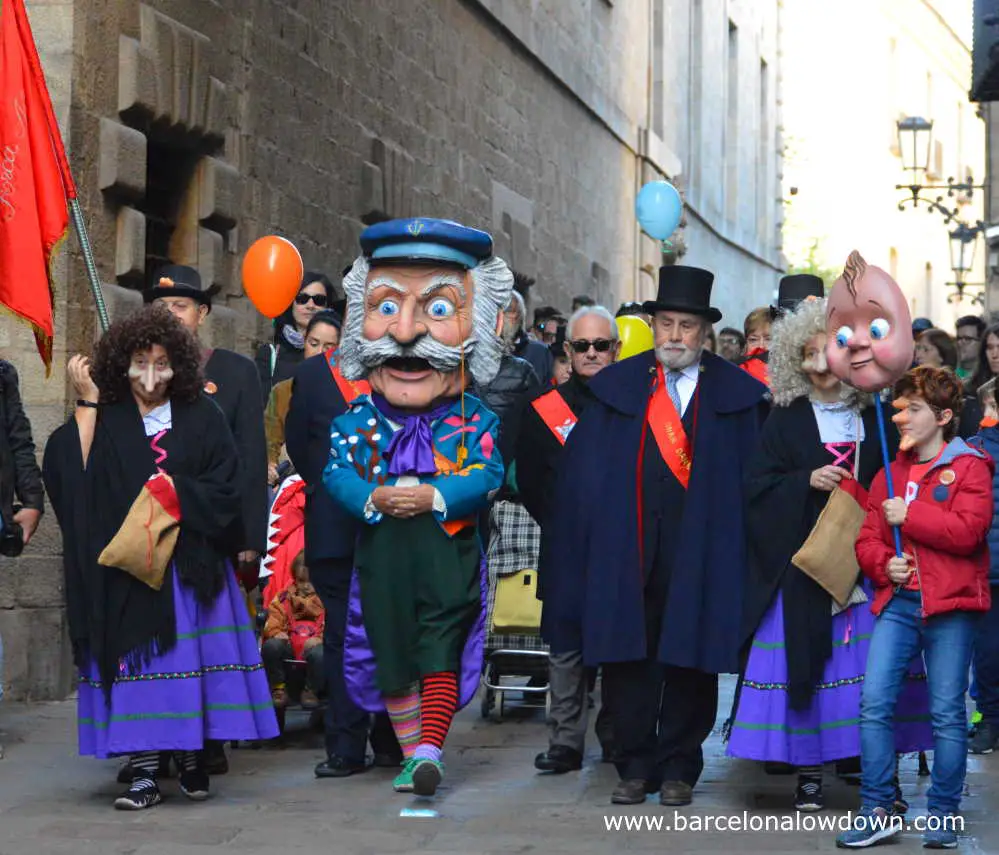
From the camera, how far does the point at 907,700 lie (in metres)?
7.24

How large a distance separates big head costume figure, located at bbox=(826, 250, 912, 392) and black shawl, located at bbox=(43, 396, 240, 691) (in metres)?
2.17

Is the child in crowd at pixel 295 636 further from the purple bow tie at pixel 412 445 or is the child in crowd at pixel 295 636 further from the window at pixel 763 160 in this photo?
the window at pixel 763 160

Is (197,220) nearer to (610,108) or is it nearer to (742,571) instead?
(742,571)

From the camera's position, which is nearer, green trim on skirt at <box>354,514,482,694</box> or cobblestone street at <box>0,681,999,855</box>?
cobblestone street at <box>0,681,999,855</box>

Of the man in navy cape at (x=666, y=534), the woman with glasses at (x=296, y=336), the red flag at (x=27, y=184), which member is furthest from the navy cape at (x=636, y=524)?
the woman with glasses at (x=296, y=336)

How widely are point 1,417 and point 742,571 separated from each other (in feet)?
10.1

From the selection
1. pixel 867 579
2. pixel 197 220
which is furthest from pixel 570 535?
pixel 197 220

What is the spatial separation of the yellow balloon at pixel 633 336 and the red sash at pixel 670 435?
2.48 meters

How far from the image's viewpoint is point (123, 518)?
24.4 feet

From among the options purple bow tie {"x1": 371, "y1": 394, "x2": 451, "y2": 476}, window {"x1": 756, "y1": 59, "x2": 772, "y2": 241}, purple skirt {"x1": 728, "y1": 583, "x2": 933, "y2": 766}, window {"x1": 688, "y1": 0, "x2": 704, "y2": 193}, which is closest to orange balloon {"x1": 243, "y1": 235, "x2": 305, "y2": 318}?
purple bow tie {"x1": 371, "y1": 394, "x2": 451, "y2": 476}

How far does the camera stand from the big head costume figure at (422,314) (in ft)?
25.7

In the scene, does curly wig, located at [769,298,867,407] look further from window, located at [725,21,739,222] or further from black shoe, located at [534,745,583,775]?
window, located at [725,21,739,222]

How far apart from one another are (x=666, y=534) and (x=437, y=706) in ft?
3.32

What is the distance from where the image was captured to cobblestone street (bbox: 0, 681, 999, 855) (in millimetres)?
6730
